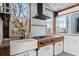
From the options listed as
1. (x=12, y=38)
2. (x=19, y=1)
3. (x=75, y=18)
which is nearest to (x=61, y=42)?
(x=75, y=18)

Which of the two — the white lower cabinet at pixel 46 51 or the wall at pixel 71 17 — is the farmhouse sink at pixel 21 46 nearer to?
the white lower cabinet at pixel 46 51

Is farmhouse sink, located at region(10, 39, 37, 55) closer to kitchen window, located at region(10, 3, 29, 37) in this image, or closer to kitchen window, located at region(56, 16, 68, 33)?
kitchen window, located at region(10, 3, 29, 37)

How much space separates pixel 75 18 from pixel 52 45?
2.12 ft

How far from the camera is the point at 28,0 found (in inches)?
76.3

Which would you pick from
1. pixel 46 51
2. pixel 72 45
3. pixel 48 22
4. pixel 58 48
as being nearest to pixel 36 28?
pixel 48 22

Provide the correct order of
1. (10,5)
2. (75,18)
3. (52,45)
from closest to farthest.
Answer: (10,5), (75,18), (52,45)

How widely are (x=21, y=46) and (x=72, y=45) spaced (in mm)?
906

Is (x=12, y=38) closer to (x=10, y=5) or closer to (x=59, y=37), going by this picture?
(x=10, y=5)

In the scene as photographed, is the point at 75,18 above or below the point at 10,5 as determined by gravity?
below

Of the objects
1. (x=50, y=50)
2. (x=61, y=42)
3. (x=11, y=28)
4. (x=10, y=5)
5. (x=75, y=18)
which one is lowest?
(x=50, y=50)

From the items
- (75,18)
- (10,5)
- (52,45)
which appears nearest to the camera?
(10,5)

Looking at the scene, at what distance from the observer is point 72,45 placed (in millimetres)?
2004

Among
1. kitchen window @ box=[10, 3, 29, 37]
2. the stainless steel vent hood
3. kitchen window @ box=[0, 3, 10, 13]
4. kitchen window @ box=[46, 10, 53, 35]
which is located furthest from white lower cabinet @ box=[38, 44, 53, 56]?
kitchen window @ box=[0, 3, 10, 13]

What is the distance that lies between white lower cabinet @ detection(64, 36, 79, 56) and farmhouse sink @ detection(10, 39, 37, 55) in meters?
0.58
